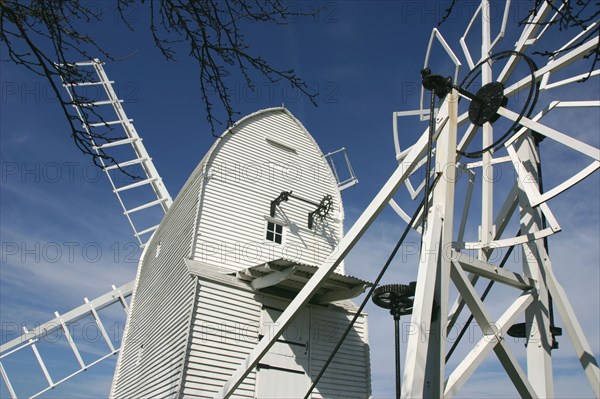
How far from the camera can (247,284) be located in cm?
1149

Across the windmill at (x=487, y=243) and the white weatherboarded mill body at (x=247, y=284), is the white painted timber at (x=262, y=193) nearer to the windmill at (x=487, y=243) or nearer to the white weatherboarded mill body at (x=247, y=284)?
the white weatherboarded mill body at (x=247, y=284)

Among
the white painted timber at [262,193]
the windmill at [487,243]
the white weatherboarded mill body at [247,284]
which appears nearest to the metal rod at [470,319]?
the windmill at [487,243]

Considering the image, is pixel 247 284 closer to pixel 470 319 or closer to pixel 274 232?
pixel 274 232

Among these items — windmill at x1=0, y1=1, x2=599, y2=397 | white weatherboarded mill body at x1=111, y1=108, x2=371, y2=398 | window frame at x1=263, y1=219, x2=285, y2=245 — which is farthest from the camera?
window frame at x1=263, y1=219, x2=285, y2=245

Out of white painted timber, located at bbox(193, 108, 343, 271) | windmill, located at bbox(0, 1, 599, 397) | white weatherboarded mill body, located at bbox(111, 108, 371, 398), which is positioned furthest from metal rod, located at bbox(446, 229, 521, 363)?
white painted timber, located at bbox(193, 108, 343, 271)

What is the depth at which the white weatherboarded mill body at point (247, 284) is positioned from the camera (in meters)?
10.4

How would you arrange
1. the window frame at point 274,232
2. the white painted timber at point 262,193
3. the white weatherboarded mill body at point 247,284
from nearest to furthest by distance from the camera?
the white weatherboarded mill body at point 247,284 → the white painted timber at point 262,193 → the window frame at point 274,232

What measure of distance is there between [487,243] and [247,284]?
656cm

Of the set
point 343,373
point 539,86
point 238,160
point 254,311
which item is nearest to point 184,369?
point 254,311

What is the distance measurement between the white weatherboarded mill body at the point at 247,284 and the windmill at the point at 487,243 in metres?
4.22

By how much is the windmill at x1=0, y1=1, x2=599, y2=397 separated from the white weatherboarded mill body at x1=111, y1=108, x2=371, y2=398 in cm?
422

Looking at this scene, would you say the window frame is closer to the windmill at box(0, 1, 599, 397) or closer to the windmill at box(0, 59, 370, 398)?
the windmill at box(0, 59, 370, 398)

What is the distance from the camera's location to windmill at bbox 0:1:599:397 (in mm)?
4996

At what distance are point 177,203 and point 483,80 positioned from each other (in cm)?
1022
